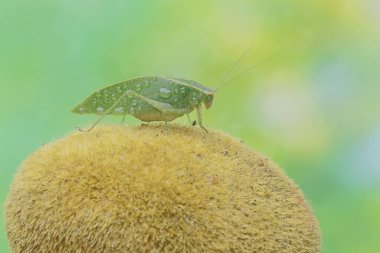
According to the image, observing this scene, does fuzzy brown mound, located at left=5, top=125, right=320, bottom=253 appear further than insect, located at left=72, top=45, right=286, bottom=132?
No

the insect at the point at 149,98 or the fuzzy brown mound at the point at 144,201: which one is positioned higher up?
the insect at the point at 149,98

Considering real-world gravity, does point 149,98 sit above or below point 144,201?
above

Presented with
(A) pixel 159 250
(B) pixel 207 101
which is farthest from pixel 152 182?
(B) pixel 207 101

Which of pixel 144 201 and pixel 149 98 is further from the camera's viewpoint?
pixel 149 98

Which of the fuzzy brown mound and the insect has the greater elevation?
the insect

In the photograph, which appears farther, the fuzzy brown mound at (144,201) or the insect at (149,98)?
the insect at (149,98)
